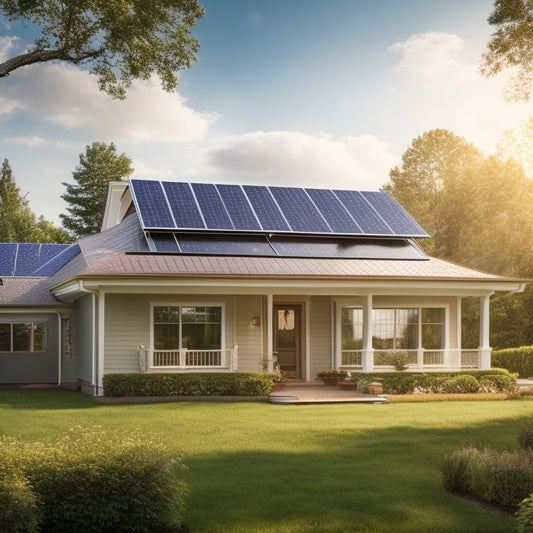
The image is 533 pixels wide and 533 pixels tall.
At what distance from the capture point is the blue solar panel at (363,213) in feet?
80.4

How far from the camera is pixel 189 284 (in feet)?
62.8

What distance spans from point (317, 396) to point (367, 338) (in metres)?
2.54

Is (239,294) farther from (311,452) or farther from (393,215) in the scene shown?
(311,452)

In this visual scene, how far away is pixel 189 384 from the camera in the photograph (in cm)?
1905

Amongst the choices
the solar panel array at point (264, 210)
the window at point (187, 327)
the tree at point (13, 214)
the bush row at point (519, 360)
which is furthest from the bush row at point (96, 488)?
the tree at point (13, 214)

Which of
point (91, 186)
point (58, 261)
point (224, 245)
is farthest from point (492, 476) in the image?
point (91, 186)

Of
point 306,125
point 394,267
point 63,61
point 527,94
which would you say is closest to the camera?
point 63,61

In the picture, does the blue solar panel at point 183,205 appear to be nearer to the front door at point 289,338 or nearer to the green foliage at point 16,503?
the front door at point 289,338

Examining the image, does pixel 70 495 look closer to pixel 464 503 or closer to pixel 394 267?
pixel 464 503

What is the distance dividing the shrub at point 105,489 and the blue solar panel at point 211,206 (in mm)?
15346

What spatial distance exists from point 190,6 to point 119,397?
9.70 m

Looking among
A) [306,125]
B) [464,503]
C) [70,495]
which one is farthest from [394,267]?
[70,495]

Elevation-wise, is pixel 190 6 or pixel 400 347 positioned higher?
pixel 190 6

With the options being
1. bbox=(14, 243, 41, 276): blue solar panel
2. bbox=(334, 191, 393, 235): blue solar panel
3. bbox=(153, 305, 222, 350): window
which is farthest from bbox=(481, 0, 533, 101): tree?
bbox=(14, 243, 41, 276): blue solar panel
